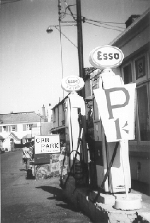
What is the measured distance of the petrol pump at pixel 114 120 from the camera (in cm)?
432

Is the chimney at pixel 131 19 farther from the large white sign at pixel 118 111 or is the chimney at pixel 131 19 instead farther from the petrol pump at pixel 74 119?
the large white sign at pixel 118 111

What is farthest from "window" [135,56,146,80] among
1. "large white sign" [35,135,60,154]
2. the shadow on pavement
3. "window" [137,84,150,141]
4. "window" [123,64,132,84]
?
"large white sign" [35,135,60,154]

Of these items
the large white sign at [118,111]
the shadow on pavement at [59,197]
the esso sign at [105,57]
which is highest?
the esso sign at [105,57]

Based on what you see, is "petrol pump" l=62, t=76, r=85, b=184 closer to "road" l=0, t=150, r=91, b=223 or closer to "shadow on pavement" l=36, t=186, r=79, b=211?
"shadow on pavement" l=36, t=186, r=79, b=211

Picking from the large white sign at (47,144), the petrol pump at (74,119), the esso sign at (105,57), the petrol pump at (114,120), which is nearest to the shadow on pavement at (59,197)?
the petrol pump at (74,119)

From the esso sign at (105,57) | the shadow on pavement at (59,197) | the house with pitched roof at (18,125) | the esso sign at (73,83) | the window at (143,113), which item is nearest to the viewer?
the esso sign at (105,57)

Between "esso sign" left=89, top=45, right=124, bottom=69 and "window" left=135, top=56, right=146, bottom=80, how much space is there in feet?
8.41

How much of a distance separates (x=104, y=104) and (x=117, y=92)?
1.13 ft

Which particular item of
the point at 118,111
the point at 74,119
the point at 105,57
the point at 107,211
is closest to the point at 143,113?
the point at 74,119

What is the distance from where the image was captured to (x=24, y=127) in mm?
57594

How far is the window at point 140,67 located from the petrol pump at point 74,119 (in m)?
1.85

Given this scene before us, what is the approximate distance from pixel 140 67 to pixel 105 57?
288 centimetres

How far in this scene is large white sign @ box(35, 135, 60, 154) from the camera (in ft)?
40.0

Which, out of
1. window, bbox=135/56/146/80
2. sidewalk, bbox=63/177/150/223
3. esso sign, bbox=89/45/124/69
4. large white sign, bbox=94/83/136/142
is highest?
window, bbox=135/56/146/80
